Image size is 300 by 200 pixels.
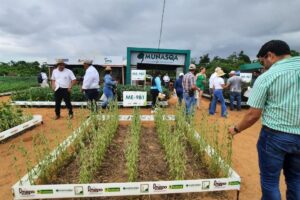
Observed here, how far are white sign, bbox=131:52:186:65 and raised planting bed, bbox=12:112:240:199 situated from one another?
29.4 feet

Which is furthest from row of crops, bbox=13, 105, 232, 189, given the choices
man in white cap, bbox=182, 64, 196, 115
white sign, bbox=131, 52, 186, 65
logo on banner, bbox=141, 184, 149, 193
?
white sign, bbox=131, 52, 186, 65

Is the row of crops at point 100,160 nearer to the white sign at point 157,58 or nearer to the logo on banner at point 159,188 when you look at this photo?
the logo on banner at point 159,188

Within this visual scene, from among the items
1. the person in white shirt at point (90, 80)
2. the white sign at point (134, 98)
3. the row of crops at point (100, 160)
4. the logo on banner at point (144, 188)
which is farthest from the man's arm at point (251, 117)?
the white sign at point (134, 98)

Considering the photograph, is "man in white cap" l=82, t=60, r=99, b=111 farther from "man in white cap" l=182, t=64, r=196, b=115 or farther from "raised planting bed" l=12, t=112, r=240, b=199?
"man in white cap" l=182, t=64, r=196, b=115

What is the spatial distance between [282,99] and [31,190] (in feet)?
9.45

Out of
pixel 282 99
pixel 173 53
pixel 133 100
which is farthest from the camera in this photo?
pixel 173 53

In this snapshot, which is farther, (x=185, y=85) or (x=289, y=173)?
(x=185, y=85)

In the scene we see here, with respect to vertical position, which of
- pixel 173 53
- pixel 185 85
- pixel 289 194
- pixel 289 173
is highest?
pixel 173 53

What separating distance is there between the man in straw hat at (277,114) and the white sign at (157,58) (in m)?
11.8

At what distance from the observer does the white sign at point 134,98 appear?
869 centimetres

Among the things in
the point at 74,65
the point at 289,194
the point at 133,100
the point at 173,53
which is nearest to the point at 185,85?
the point at 133,100

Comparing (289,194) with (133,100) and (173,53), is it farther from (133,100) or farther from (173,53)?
(173,53)

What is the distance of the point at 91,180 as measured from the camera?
3.58 metres

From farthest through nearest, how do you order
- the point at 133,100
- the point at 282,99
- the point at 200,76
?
Result: the point at 200,76, the point at 133,100, the point at 282,99
